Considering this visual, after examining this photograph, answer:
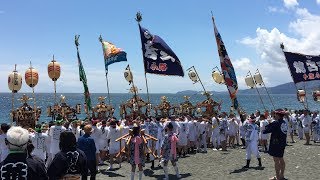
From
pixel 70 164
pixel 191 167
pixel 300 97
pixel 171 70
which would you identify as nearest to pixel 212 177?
pixel 191 167

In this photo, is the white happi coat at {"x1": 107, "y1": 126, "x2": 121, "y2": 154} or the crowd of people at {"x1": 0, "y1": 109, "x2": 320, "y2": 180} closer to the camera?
the crowd of people at {"x1": 0, "y1": 109, "x2": 320, "y2": 180}

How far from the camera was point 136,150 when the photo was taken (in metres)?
14.4

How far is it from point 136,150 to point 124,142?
5372mm

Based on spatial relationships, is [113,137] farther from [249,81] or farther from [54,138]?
[249,81]

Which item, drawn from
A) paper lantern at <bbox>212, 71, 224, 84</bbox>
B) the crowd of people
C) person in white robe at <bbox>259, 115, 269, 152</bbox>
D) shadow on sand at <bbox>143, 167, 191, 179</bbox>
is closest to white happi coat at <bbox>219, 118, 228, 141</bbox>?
the crowd of people

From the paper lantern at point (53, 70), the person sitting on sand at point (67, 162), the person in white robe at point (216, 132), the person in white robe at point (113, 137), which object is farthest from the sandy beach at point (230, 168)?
the paper lantern at point (53, 70)

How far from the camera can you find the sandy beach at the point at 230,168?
1605 cm

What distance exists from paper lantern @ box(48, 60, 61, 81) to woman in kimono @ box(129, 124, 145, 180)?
14.6 metres

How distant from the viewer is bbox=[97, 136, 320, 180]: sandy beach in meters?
16.0

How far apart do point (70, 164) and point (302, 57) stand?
22489 millimetres

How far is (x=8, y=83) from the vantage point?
2695 centimetres

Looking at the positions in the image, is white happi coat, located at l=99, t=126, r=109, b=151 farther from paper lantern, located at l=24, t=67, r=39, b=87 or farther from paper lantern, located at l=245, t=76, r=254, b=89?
paper lantern, located at l=245, t=76, r=254, b=89

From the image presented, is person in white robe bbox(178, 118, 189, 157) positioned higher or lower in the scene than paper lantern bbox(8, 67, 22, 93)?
lower

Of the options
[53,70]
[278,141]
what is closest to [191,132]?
[278,141]
